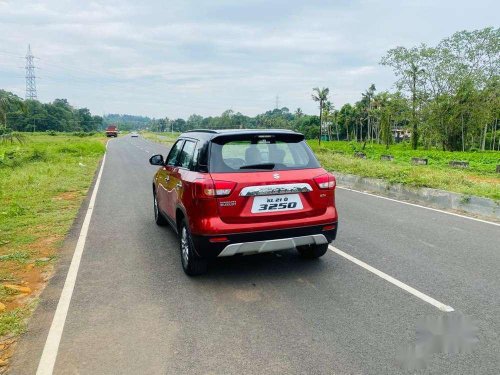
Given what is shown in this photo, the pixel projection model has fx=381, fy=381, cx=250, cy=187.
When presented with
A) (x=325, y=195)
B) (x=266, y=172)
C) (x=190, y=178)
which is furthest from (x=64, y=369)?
(x=325, y=195)

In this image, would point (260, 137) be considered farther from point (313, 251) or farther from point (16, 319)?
point (16, 319)

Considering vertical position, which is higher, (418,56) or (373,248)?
(418,56)

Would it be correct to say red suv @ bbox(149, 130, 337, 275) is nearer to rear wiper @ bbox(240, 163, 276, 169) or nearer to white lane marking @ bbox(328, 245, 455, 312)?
rear wiper @ bbox(240, 163, 276, 169)

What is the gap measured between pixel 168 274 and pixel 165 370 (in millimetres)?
2102

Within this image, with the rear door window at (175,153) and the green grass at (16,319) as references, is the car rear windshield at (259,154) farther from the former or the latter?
the green grass at (16,319)

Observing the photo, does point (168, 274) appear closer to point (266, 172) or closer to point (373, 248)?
point (266, 172)

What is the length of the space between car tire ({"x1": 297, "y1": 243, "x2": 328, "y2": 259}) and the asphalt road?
0.64 ft

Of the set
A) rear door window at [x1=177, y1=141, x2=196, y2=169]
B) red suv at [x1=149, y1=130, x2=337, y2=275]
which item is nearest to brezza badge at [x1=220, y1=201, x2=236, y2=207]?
red suv at [x1=149, y1=130, x2=337, y2=275]

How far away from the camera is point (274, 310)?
156 inches

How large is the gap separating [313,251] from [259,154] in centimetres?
168

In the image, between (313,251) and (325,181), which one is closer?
(325,181)

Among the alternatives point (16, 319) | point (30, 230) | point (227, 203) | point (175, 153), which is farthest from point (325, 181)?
point (30, 230)

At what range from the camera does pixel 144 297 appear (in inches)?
171

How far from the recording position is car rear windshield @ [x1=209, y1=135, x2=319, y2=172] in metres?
4.49
